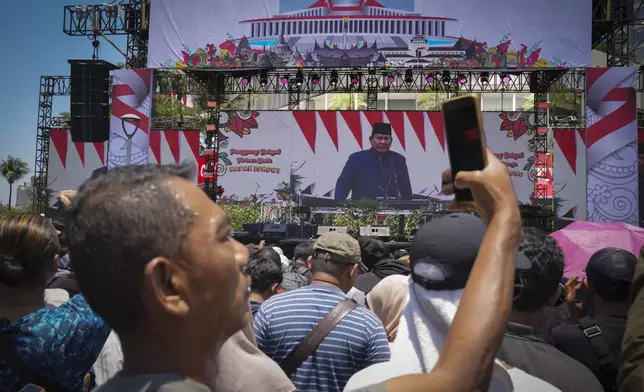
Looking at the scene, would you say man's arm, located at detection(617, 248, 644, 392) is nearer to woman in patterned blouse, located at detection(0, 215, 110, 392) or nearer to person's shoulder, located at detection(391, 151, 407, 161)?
woman in patterned blouse, located at detection(0, 215, 110, 392)

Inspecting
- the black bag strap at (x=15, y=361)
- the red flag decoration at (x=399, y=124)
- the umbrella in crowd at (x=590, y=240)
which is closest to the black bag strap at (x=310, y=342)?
the black bag strap at (x=15, y=361)

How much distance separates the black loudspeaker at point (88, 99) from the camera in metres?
18.2

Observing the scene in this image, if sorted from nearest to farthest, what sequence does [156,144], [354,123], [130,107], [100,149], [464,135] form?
[464,135]
[130,107]
[354,123]
[156,144]
[100,149]

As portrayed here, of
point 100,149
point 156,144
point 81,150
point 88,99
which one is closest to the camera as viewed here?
point 88,99

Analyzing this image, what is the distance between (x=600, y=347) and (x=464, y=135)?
6.13ft

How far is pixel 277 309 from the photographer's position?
2793mm

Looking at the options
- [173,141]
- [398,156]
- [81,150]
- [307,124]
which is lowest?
[398,156]

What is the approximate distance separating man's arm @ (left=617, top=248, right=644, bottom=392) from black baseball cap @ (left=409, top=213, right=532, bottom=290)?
0.30 m

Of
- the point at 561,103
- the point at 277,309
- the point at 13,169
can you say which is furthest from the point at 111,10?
the point at 13,169

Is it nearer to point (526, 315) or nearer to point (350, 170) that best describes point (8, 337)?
point (526, 315)

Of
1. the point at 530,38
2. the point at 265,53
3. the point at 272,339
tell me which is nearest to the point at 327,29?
the point at 265,53

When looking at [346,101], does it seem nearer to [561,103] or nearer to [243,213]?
[561,103]

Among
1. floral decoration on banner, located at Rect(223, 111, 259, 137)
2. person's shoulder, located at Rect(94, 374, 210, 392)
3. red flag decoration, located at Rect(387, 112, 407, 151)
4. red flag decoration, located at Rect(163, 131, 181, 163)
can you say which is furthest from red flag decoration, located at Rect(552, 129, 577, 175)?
person's shoulder, located at Rect(94, 374, 210, 392)

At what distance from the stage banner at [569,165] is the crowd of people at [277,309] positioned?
18.3 m
